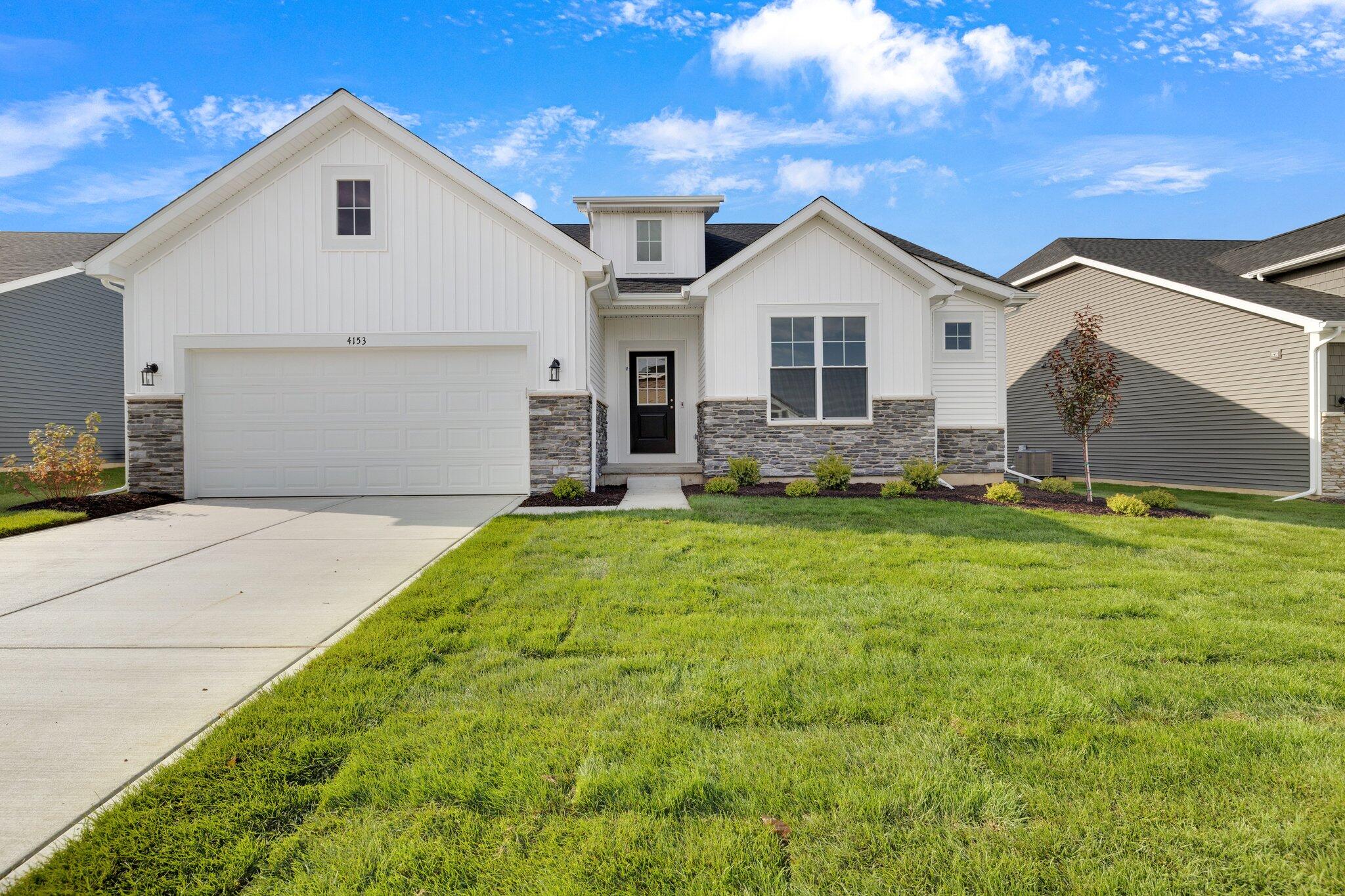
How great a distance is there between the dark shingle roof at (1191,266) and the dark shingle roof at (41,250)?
2519 centimetres

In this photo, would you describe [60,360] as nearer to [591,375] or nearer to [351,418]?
[351,418]

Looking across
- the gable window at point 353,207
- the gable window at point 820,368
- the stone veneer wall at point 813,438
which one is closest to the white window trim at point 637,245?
the gable window at point 820,368

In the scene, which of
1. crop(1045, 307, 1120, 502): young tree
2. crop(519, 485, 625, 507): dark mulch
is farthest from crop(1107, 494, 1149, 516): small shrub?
crop(519, 485, 625, 507): dark mulch

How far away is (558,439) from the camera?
10.5 m

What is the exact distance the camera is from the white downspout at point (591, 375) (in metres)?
10.6

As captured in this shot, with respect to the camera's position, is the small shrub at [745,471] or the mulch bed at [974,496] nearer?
the mulch bed at [974,496]

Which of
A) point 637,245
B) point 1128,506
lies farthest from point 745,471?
point 637,245

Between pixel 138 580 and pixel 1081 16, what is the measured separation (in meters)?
15.6

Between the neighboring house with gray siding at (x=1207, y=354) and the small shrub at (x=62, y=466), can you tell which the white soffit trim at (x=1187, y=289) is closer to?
the neighboring house with gray siding at (x=1207, y=354)

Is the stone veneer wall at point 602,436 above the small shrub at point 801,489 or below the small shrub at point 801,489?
above

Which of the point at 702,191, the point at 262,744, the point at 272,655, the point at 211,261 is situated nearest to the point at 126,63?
the point at 211,261

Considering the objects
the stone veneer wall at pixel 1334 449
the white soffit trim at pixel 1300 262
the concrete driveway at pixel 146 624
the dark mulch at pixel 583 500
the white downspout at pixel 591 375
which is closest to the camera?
the concrete driveway at pixel 146 624

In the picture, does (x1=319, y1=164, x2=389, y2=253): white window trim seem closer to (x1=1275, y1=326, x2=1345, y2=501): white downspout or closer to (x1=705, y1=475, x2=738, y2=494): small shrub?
(x1=705, y1=475, x2=738, y2=494): small shrub

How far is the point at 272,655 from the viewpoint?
363 centimetres
